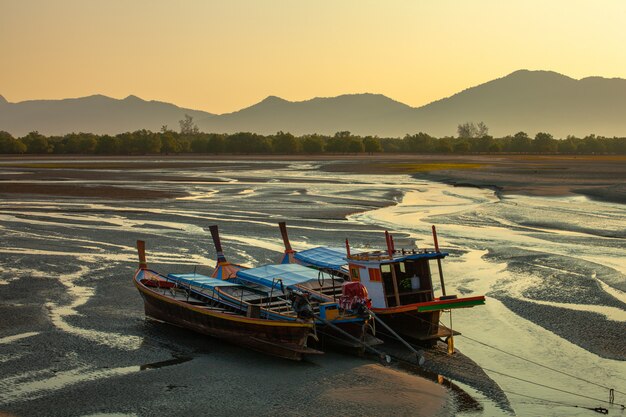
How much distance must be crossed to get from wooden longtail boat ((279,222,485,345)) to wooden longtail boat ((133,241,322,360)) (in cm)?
314

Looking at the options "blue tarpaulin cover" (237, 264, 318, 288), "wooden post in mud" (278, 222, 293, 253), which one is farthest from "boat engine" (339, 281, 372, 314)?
"wooden post in mud" (278, 222, 293, 253)

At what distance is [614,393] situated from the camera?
21516 mm

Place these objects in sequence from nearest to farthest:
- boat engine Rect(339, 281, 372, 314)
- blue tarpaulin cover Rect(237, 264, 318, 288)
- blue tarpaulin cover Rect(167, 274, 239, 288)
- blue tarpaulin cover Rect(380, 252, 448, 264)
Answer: boat engine Rect(339, 281, 372, 314), blue tarpaulin cover Rect(380, 252, 448, 264), blue tarpaulin cover Rect(237, 264, 318, 288), blue tarpaulin cover Rect(167, 274, 239, 288)

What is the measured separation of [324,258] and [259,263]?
794cm

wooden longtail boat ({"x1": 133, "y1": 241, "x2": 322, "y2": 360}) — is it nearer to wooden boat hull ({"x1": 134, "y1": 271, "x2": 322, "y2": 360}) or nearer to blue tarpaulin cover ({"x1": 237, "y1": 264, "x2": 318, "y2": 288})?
wooden boat hull ({"x1": 134, "y1": 271, "x2": 322, "y2": 360})

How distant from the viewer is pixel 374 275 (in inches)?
1035

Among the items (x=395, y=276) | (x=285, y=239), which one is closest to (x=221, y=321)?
(x=395, y=276)

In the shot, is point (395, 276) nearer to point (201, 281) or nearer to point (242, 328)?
point (242, 328)

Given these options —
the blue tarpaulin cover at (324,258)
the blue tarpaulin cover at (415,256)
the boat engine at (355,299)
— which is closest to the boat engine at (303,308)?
the boat engine at (355,299)

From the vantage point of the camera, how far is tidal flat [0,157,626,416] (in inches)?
840

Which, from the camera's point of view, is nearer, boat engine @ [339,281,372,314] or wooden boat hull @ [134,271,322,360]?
wooden boat hull @ [134,271,322,360]

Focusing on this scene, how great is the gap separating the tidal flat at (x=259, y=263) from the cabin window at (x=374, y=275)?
9.52 ft

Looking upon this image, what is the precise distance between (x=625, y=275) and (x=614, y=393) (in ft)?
52.2

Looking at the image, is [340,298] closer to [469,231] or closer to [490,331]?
[490,331]
